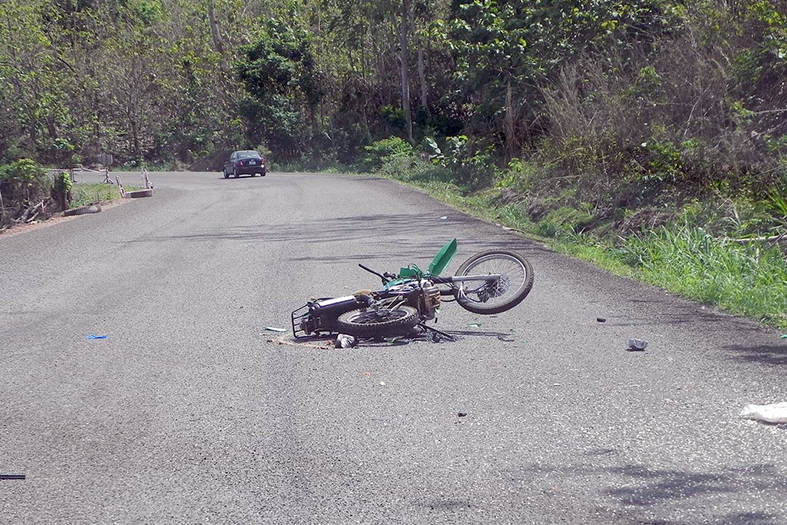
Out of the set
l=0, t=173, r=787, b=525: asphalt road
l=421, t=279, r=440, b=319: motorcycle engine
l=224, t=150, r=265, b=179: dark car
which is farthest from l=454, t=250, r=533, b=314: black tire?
l=224, t=150, r=265, b=179: dark car

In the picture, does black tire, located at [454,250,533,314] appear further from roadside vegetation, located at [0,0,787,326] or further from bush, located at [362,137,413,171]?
bush, located at [362,137,413,171]

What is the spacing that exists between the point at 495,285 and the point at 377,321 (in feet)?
4.97

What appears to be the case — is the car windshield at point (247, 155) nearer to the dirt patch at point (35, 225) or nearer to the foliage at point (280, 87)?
the foliage at point (280, 87)

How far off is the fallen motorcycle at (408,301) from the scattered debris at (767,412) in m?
3.35

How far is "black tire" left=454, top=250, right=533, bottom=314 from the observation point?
927cm

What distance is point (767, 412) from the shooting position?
593 cm

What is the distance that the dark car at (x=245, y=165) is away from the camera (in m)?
46.5

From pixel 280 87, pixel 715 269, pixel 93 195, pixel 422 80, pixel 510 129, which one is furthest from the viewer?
pixel 280 87

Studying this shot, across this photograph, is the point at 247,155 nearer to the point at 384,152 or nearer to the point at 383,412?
the point at 384,152

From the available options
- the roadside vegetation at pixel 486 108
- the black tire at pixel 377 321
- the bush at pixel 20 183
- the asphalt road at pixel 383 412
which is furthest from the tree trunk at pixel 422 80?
the black tire at pixel 377 321

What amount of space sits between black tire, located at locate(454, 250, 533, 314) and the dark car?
38131 millimetres

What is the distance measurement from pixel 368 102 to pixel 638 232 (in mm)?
42963

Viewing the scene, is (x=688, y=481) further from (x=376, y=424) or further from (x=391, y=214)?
(x=391, y=214)

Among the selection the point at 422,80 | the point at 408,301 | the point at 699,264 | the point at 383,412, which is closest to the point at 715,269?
the point at 699,264
